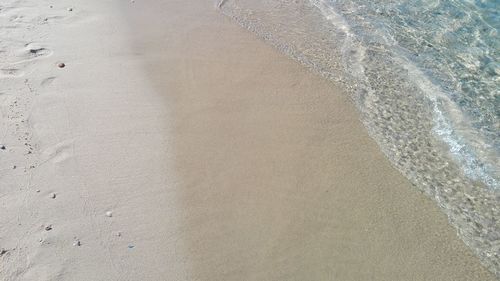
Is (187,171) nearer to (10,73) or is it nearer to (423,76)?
(10,73)

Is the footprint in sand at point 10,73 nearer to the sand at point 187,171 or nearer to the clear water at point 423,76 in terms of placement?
the sand at point 187,171

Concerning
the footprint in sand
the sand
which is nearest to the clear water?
the sand

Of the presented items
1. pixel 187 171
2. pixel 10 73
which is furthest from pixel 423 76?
pixel 10 73

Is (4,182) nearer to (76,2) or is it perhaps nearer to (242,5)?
(76,2)

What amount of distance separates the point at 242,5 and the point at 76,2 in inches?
91.9

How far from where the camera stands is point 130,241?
3.60m

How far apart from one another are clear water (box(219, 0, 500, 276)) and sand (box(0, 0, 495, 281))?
10.4 inches

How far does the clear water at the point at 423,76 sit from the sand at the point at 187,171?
0.87 feet

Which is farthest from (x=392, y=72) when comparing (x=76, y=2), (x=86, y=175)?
(x=76, y=2)

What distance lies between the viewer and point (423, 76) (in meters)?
5.92

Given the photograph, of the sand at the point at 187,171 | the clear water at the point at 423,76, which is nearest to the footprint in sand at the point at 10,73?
the sand at the point at 187,171

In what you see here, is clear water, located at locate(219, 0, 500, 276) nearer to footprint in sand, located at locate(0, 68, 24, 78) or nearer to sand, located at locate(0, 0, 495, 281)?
sand, located at locate(0, 0, 495, 281)

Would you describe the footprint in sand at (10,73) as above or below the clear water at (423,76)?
below

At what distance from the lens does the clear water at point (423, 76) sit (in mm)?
4512
